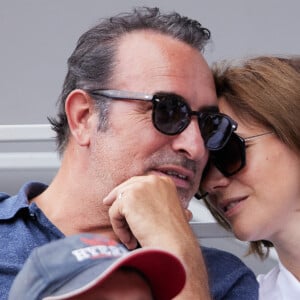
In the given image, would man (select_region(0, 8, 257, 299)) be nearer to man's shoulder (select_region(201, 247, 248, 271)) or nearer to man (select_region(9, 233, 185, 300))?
man's shoulder (select_region(201, 247, 248, 271))

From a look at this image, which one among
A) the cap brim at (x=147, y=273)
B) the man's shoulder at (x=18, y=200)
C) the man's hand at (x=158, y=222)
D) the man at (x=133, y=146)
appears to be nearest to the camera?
the cap brim at (x=147, y=273)

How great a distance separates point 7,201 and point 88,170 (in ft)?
1.01

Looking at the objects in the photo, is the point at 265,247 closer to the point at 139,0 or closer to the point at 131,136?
the point at 131,136

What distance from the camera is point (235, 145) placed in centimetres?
222

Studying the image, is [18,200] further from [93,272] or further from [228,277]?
[93,272]

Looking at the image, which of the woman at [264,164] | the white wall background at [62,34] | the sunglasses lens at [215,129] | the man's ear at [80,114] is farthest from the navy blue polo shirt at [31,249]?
the white wall background at [62,34]

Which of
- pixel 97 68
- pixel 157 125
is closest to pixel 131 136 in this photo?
pixel 157 125

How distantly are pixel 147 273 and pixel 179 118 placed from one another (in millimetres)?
807

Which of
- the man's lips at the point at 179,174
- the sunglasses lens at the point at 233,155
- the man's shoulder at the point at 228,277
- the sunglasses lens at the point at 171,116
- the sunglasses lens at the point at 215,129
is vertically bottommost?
the man's shoulder at the point at 228,277

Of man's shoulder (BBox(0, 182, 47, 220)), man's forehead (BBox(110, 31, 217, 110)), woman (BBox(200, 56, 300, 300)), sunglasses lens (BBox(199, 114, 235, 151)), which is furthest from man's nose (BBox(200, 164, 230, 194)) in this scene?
man's shoulder (BBox(0, 182, 47, 220))

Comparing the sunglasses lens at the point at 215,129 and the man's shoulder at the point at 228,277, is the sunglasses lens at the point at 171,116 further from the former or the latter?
the man's shoulder at the point at 228,277

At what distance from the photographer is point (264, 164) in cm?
219

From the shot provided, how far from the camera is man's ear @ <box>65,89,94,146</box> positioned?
224 cm

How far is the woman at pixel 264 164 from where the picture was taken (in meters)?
2.19
